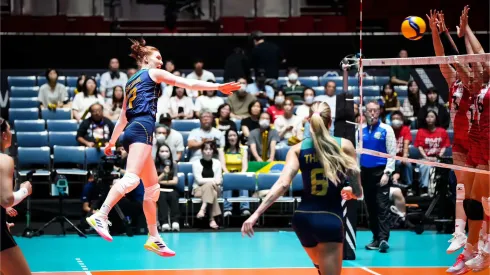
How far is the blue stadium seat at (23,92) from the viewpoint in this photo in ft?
66.6

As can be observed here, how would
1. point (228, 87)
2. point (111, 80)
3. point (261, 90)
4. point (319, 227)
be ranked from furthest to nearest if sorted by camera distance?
point (261, 90)
point (111, 80)
point (228, 87)
point (319, 227)

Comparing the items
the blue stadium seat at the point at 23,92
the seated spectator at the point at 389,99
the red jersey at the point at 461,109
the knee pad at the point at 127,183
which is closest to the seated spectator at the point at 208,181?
the seated spectator at the point at 389,99

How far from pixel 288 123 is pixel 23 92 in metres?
6.34

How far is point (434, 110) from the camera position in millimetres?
17750

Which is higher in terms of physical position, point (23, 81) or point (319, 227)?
point (23, 81)

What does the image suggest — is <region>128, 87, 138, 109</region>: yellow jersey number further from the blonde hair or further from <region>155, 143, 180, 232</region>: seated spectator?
<region>155, 143, 180, 232</region>: seated spectator

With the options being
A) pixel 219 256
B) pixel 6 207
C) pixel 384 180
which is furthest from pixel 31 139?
pixel 6 207

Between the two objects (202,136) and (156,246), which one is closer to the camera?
(156,246)

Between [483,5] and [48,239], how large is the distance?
14.9 meters

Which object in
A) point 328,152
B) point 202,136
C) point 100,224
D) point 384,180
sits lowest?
point 384,180

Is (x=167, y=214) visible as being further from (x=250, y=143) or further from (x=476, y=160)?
(x=476, y=160)

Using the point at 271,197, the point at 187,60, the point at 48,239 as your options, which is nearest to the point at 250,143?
the point at 48,239

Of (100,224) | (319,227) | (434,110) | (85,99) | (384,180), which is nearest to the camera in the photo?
(319,227)

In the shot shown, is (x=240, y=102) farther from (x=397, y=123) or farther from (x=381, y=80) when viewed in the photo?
(x=381, y=80)
